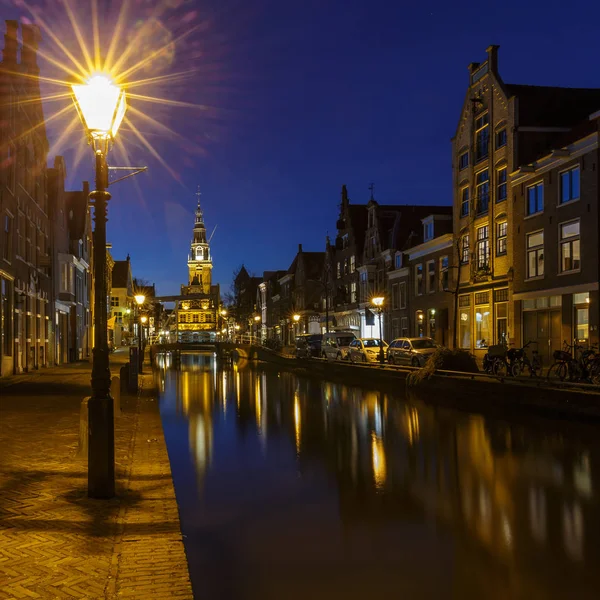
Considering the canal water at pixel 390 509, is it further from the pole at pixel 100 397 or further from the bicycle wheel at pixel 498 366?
the bicycle wheel at pixel 498 366

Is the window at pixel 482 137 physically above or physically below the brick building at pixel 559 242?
above

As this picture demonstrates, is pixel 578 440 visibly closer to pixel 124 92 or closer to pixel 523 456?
pixel 523 456

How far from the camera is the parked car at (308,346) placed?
4819 centimetres

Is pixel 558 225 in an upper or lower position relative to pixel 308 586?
upper

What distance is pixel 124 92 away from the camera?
313 inches

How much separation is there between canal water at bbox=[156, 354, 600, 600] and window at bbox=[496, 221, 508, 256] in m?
21.0

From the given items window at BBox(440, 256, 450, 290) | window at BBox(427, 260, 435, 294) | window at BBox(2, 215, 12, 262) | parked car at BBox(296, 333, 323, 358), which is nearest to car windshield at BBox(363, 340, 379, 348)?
window at BBox(440, 256, 450, 290)

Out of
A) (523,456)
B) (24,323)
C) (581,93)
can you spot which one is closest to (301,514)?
(523,456)

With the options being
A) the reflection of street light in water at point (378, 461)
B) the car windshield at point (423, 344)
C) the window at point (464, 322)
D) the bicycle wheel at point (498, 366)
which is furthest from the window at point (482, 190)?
the reflection of street light in water at point (378, 461)

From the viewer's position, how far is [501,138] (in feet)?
Result: 119

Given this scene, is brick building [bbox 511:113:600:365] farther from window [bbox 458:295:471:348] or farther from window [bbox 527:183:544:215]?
window [bbox 458:295:471:348]

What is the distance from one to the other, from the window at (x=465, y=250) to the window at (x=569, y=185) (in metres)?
10.5

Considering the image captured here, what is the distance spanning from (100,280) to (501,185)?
1241 inches

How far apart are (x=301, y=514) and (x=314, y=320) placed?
73.2 metres
